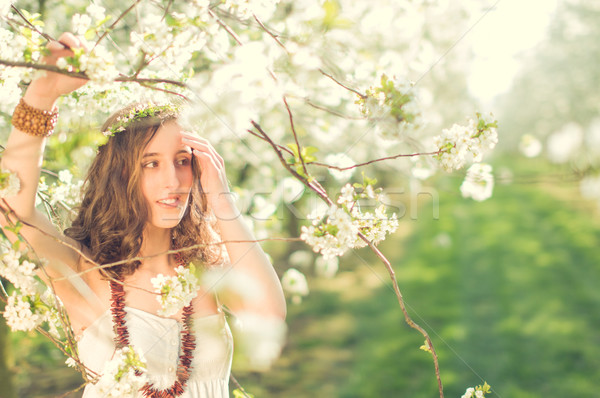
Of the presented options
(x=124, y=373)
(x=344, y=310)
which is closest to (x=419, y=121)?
(x=124, y=373)

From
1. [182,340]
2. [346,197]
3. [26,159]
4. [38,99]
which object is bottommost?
[182,340]

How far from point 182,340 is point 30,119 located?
35.4 inches

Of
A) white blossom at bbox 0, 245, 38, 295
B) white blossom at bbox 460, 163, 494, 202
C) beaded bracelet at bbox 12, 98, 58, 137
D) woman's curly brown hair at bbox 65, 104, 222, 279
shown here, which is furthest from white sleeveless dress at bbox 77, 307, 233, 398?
white blossom at bbox 460, 163, 494, 202

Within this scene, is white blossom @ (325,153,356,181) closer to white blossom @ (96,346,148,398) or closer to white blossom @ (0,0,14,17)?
white blossom @ (96,346,148,398)

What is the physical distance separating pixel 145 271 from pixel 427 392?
3543mm

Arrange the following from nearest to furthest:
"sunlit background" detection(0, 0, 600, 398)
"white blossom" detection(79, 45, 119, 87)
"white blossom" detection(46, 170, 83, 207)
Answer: "white blossom" detection(79, 45, 119, 87) → "white blossom" detection(46, 170, 83, 207) → "sunlit background" detection(0, 0, 600, 398)

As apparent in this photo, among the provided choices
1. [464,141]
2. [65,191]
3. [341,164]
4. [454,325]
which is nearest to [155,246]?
[65,191]

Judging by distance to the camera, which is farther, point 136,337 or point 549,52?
point 549,52

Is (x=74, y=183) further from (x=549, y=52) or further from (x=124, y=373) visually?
(x=549, y=52)

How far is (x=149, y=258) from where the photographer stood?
1.69 m

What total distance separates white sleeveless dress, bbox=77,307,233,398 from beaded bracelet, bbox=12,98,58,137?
27.9 inches

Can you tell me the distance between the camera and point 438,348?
5500 mm

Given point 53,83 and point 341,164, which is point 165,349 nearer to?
point 53,83

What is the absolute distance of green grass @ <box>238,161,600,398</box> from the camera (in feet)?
15.4
